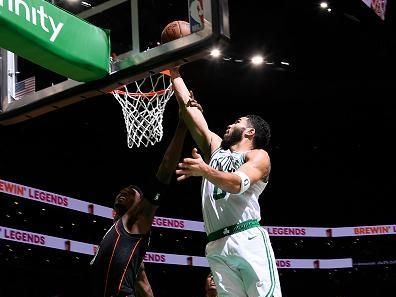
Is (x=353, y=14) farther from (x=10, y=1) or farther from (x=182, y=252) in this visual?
(x=10, y=1)

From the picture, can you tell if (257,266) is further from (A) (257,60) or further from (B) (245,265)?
(A) (257,60)

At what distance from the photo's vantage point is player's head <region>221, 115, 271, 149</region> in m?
4.23

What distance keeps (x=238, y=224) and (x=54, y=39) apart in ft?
5.03

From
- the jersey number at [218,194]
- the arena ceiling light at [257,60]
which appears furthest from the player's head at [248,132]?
the arena ceiling light at [257,60]

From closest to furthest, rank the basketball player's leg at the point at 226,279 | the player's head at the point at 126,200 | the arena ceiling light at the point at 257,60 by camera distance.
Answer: the basketball player's leg at the point at 226,279
the player's head at the point at 126,200
the arena ceiling light at the point at 257,60

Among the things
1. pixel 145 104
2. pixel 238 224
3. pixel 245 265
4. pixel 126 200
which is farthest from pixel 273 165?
pixel 245 265

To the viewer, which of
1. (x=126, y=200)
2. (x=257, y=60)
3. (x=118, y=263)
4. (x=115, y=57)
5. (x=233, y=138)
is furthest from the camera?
(x=257, y=60)

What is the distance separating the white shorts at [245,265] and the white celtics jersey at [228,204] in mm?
96

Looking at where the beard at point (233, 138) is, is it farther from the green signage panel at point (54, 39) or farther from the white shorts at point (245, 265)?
the green signage panel at point (54, 39)

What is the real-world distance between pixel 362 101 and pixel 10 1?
39.3ft

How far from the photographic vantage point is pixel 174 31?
407cm

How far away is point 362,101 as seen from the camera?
1458 centimetres

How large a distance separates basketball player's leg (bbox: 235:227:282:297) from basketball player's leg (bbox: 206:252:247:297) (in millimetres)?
42

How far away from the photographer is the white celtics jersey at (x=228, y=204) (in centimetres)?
388
